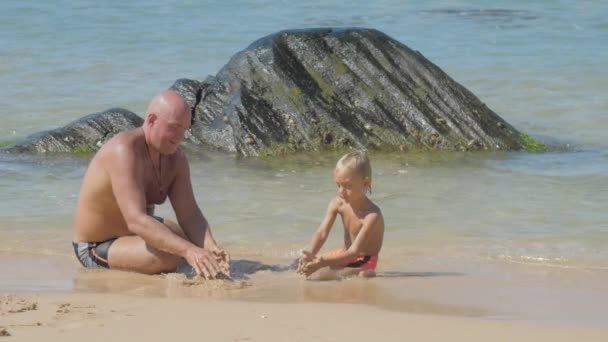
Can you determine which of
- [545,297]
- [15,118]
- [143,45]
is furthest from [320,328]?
[143,45]

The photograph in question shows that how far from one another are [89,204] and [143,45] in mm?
12743

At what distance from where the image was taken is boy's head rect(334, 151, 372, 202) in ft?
20.1

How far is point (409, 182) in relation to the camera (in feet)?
30.9

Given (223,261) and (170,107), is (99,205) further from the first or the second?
(223,261)

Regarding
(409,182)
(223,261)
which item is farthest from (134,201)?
→ (409,182)

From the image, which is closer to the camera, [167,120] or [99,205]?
[167,120]

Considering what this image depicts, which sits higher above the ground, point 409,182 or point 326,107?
point 326,107

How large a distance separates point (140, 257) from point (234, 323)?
58.6 inches

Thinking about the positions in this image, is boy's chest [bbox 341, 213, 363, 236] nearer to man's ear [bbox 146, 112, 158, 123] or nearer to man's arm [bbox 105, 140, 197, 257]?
man's arm [bbox 105, 140, 197, 257]

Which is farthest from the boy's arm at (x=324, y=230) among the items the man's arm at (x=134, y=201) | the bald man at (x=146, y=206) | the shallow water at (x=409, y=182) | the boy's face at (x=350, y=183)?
the man's arm at (x=134, y=201)

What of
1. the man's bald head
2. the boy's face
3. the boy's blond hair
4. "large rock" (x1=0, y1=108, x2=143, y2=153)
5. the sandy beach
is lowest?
"large rock" (x1=0, y1=108, x2=143, y2=153)

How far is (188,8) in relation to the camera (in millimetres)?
23062

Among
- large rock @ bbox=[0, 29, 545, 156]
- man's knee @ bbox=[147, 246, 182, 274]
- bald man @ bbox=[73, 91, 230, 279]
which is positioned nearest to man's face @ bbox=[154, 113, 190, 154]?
bald man @ bbox=[73, 91, 230, 279]

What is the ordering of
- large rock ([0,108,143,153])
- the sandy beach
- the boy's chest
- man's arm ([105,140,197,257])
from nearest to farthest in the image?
the sandy beach < man's arm ([105,140,197,257]) < the boy's chest < large rock ([0,108,143,153])
